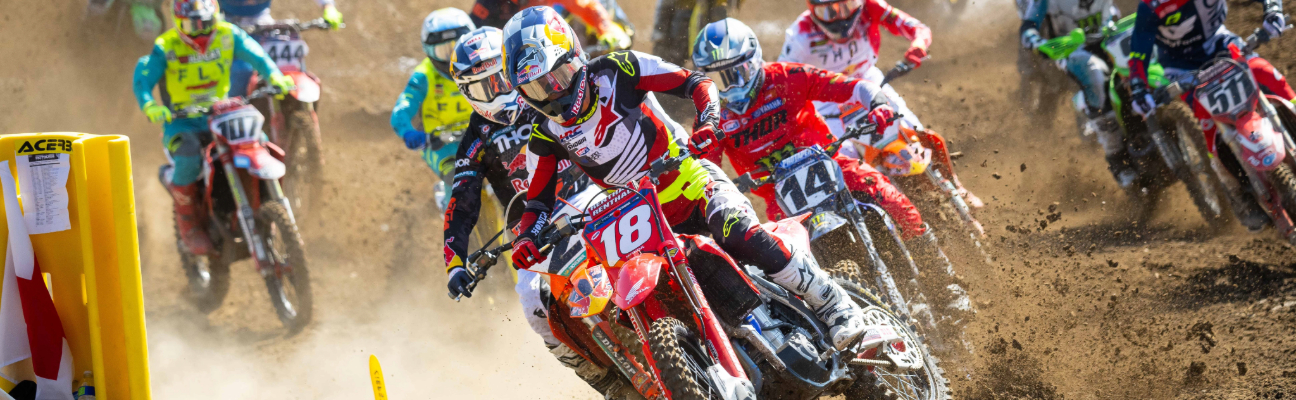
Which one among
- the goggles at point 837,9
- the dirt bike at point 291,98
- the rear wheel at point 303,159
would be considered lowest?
the rear wheel at point 303,159

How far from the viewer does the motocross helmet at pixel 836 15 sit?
7.99m

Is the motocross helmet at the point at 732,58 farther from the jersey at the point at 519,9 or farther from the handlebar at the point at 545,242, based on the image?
the jersey at the point at 519,9

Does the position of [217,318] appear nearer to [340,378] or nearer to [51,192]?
[340,378]

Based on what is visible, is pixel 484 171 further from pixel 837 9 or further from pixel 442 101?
pixel 837 9

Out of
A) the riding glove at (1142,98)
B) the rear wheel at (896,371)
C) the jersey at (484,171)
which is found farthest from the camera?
the riding glove at (1142,98)

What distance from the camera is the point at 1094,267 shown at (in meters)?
6.81

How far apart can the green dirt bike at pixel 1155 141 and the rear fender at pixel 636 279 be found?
544cm

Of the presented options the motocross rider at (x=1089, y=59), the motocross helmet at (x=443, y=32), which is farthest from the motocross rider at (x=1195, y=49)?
the motocross helmet at (x=443, y=32)

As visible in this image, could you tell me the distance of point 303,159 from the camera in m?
11.1

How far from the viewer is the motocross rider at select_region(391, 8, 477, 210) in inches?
305

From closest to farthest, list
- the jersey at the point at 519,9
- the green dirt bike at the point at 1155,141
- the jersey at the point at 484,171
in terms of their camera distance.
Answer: the jersey at the point at 484,171 < the green dirt bike at the point at 1155,141 < the jersey at the point at 519,9

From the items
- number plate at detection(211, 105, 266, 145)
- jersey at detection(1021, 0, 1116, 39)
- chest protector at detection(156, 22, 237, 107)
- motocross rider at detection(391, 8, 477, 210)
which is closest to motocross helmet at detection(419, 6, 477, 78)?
motocross rider at detection(391, 8, 477, 210)

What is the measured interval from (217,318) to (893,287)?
24.5 feet

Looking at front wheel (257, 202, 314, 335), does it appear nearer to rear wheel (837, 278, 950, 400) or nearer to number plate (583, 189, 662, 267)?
number plate (583, 189, 662, 267)
